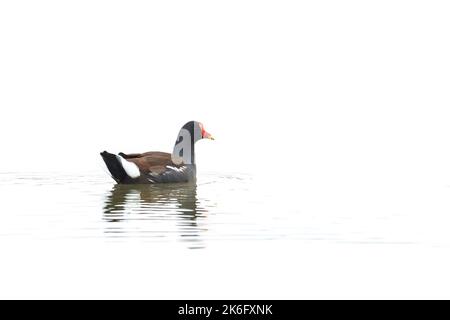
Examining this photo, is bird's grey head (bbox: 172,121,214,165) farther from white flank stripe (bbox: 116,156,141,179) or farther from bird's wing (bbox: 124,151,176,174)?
white flank stripe (bbox: 116,156,141,179)

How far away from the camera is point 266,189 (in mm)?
16422

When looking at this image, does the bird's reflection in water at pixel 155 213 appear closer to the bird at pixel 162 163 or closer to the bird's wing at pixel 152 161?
the bird at pixel 162 163

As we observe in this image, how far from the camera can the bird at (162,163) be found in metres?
17.1

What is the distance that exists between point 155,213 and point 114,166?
4.69 m

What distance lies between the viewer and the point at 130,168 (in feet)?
56.1

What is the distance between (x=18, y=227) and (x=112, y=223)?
125 centimetres

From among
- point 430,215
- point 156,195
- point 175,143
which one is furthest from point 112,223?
point 175,143

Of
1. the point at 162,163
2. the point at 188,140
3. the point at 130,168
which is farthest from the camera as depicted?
the point at 188,140

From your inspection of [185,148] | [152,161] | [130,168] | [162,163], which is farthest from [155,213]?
[185,148]

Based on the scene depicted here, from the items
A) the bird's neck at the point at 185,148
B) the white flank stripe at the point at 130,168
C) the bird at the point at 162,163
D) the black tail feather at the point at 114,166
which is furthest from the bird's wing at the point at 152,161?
the bird's neck at the point at 185,148

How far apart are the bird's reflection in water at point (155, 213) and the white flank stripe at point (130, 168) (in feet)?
0.90

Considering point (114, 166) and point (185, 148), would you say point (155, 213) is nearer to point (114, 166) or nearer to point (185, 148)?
point (114, 166)

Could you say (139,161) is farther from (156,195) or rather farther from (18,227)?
(18,227)

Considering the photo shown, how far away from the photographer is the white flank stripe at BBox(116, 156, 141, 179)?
671 inches
